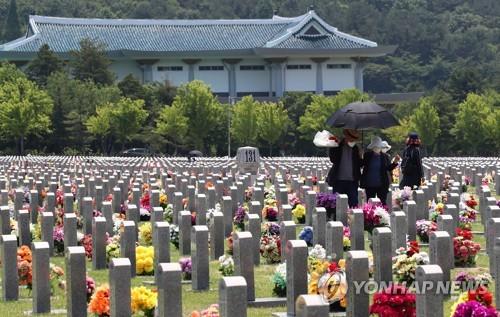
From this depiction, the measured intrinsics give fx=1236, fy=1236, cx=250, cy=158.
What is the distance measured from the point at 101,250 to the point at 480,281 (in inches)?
204

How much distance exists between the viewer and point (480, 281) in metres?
11.5

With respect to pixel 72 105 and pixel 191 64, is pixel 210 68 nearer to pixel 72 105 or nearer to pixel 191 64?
pixel 191 64

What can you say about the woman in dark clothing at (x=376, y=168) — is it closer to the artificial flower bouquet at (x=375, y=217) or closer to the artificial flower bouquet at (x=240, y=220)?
the artificial flower bouquet at (x=375, y=217)

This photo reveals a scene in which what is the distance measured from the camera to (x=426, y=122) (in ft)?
242

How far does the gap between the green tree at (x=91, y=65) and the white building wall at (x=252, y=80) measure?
17.8m

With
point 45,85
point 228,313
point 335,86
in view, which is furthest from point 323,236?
point 335,86

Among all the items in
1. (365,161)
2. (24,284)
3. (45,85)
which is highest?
(45,85)

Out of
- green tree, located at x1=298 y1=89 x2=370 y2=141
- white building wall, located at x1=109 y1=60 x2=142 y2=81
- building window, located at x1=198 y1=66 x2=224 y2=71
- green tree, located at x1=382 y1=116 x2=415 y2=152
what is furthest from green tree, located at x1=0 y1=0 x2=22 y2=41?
green tree, located at x1=382 y1=116 x2=415 y2=152

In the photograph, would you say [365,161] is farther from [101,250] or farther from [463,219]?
[101,250]

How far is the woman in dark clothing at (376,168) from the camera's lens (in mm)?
18094

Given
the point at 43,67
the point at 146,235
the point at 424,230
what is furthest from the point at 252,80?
the point at 424,230

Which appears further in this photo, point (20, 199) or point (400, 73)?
point (400, 73)

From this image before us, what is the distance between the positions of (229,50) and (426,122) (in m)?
33.0

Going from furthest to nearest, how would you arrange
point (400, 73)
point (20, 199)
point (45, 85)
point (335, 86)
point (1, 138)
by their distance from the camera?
point (400, 73) → point (335, 86) → point (45, 85) → point (1, 138) → point (20, 199)
